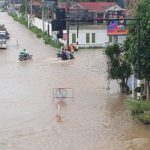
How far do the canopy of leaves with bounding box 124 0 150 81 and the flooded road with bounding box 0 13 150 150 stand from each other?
7.09 feet

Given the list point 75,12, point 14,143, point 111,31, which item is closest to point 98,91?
point 14,143

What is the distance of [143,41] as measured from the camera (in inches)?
942

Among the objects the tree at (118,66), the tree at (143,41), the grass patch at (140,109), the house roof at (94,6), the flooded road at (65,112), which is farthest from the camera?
the house roof at (94,6)

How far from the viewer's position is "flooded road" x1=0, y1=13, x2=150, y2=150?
68.1ft

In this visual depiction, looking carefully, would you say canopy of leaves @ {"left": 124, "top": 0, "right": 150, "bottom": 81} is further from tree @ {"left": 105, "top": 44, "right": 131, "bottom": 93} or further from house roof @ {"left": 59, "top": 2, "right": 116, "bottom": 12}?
house roof @ {"left": 59, "top": 2, "right": 116, "bottom": 12}

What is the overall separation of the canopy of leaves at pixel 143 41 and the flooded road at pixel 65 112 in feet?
7.09

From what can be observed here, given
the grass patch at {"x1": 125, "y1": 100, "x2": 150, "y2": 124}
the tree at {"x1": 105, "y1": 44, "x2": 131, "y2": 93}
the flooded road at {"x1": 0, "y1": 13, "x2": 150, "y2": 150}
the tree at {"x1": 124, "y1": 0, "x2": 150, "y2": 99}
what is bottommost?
the flooded road at {"x1": 0, "y1": 13, "x2": 150, "y2": 150}

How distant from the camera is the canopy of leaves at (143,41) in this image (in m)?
23.9

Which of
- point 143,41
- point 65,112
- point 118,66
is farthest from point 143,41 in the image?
point 65,112

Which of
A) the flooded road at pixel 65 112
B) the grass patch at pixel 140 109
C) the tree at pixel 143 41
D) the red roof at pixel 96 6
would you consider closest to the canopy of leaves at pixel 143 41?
the tree at pixel 143 41

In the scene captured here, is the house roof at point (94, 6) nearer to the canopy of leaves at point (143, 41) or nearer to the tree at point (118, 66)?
the tree at point (118, 66)

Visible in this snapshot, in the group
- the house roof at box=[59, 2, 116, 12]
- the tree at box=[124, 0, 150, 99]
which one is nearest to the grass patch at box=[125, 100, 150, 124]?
the tree at box=[124, 0, 150, 99]

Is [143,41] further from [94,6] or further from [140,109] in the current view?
[94,6]

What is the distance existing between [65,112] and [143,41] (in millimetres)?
4598
